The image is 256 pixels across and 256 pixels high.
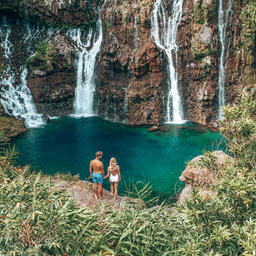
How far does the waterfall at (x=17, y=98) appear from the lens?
20.3 meters

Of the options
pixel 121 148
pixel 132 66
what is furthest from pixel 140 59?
pixel 121 148

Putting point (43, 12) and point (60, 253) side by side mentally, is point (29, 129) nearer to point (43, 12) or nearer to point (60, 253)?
point (43, 12)

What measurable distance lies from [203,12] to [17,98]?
1858 cm

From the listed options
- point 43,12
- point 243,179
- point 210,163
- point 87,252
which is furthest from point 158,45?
point 87,252

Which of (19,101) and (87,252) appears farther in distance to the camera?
(19,101)

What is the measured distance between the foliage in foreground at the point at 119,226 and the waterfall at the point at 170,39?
56.1 feet

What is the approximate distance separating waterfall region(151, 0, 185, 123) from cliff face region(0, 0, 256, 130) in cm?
39

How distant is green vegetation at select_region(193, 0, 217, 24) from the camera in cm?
1933

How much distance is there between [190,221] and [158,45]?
1913 centimetres

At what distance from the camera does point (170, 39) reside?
2066 centimetres

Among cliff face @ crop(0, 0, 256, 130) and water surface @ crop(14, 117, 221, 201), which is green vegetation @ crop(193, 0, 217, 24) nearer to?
cliff face @ crop(0, 0, 256, 130)

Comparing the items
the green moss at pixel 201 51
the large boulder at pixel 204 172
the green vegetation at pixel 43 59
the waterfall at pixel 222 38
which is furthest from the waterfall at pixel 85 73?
the large boulder at pixel 204 172

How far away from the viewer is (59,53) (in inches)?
879

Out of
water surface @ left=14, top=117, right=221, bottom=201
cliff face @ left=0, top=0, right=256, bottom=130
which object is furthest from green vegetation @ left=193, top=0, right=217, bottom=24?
water surface @ left=14, top=117, right=221, bottom=201
